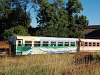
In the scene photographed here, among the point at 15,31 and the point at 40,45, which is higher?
the point at 15,31

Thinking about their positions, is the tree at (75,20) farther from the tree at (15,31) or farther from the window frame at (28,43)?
the window frame at (28,43)

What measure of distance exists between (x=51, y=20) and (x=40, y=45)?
13.1 meters

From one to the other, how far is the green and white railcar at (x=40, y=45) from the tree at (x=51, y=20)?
9.01 meters

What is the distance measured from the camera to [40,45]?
89.3 feet

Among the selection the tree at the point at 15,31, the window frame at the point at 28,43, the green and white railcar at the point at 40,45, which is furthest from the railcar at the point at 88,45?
the tree at the point at 15,31

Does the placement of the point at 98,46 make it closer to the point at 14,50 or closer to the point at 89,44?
the point at 89,44

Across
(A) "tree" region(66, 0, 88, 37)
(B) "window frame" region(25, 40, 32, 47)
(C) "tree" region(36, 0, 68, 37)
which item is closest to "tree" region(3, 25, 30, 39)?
(C) "tree" region(36, 0, 68, 37)

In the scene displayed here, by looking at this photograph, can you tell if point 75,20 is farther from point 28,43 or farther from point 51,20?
point 28,43

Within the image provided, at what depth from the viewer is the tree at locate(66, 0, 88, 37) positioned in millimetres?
43097

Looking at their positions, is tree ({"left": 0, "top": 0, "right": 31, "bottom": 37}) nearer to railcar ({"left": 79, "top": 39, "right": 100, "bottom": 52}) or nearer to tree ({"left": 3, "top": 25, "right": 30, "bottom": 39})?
tree ({"left": 3, "top": 25, "right": 30, "bottom": 39})

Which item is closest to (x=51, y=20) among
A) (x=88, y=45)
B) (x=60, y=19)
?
(x=60, y=19)

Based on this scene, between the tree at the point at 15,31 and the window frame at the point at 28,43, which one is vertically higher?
the tree at the point at 15,31

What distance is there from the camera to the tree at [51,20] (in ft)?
130

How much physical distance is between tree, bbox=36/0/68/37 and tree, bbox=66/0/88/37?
2052mm
